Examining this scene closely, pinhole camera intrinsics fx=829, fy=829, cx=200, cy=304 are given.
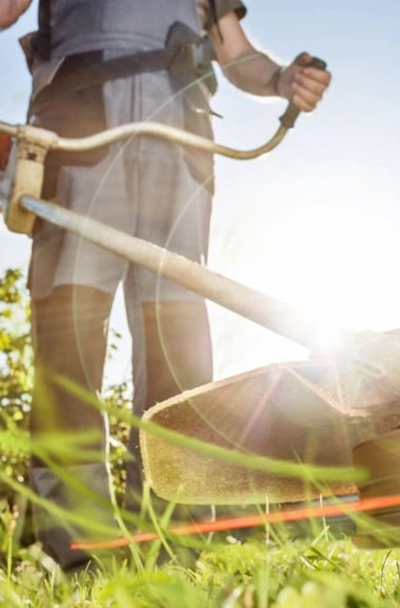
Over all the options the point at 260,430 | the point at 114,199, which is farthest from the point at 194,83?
the point at 260,430

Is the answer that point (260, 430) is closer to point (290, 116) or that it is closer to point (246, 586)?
point (246, 586)

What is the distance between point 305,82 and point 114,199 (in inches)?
26.2

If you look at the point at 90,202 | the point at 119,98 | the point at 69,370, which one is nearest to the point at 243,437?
the point at 69,370

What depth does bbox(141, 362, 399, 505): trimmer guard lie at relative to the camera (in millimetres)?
1220

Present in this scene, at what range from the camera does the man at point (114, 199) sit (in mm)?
2400

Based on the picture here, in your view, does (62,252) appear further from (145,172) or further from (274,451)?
(274,451)

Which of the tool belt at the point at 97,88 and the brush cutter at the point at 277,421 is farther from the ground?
the tool belt at the point at 97,88

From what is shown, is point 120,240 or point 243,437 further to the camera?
point 120,240

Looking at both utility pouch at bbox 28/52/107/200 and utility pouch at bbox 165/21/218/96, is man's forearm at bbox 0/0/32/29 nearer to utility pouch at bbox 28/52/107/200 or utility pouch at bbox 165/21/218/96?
utility pouch at bbox 28/52/107/200

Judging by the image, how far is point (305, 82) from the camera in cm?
245

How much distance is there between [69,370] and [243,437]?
110cm

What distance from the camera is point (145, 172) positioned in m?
2.58

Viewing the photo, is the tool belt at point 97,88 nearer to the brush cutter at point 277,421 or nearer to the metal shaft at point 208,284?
the metal shaft at point 208,284

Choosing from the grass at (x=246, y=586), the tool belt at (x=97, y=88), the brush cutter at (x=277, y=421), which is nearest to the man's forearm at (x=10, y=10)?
the tool belt at (x=97, y=88)
